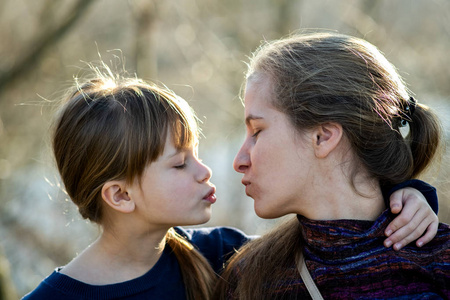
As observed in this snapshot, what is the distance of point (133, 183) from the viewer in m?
2.14

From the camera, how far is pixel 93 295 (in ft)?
6.51

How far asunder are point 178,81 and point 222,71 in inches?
31.7

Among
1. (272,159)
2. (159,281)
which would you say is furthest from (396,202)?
(159,281)

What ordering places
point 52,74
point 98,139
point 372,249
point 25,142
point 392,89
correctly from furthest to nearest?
point 25,142, point 52,74, point 98,139, point 392,89, point 372,249

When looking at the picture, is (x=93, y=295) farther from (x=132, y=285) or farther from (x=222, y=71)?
(x=222, y=71)

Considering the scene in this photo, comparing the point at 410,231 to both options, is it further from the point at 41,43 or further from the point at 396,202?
the point at 41,43

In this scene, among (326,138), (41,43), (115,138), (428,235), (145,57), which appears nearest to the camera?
(428,235)

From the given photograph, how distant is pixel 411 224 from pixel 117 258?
3.67 ft

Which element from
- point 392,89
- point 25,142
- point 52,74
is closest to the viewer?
point 392,89

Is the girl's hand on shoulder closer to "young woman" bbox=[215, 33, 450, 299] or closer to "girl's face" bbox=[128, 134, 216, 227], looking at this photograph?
"young woman" bbox=[215, 33, 450, 299]

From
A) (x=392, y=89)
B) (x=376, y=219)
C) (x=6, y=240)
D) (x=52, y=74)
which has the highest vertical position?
(x=52, y=74)

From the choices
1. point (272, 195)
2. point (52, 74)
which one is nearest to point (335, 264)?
point (272, 195)

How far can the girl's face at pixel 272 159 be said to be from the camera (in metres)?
1.95

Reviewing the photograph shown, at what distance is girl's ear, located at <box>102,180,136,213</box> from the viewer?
214 cm
